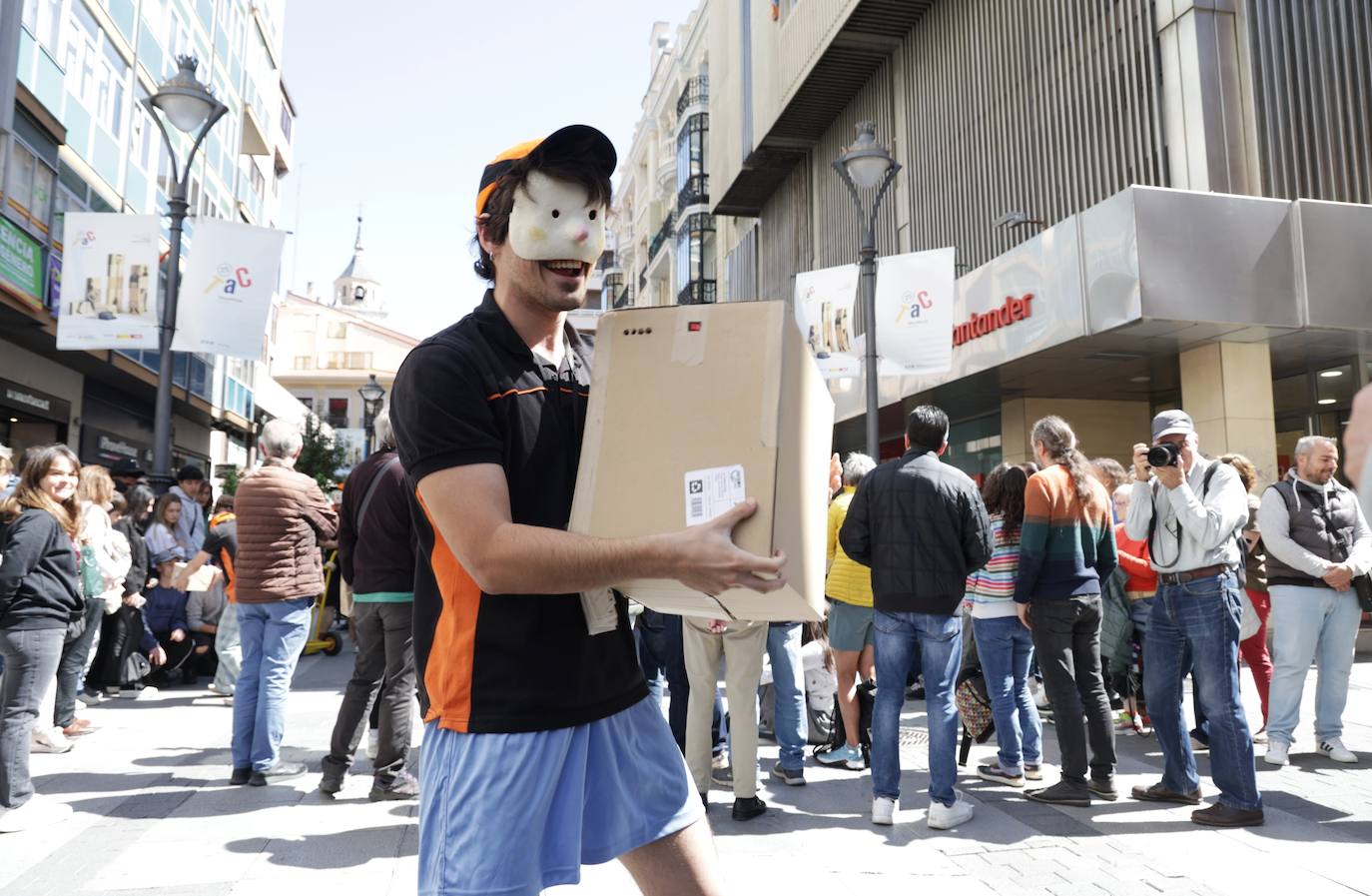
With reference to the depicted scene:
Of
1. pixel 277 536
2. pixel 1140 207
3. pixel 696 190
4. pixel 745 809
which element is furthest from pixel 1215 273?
pixel 696 190

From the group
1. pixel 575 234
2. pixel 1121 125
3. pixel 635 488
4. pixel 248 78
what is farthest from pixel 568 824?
pixel 248 78

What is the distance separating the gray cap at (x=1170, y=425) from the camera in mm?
5019

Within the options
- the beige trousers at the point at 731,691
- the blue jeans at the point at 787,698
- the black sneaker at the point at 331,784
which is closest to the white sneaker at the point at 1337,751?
the blue jeans at the point at 787,698

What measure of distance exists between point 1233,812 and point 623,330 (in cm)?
454

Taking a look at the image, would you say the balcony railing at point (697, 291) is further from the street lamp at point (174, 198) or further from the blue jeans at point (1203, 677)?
the blue jeans at point (1203, 677)

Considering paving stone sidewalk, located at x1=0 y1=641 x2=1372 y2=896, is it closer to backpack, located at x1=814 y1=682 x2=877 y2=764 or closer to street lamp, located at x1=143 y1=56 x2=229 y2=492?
backpack, located at x1=814 y1=682 x2=877 y2=764

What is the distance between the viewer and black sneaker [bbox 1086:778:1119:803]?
531 centimetres

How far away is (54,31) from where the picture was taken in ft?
50.0

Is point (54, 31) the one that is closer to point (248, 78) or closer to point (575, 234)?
point (248, 78)

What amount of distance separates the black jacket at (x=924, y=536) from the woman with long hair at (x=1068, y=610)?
51 cm

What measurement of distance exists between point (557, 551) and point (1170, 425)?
4.43 m

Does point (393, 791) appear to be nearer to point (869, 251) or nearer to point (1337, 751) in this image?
point (1337, 751)

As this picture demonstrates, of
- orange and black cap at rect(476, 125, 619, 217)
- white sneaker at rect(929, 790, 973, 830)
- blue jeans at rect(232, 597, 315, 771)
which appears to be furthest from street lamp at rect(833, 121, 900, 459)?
orange and black cap at rect(476, 125, 619, 217)

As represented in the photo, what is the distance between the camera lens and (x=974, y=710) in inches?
237
